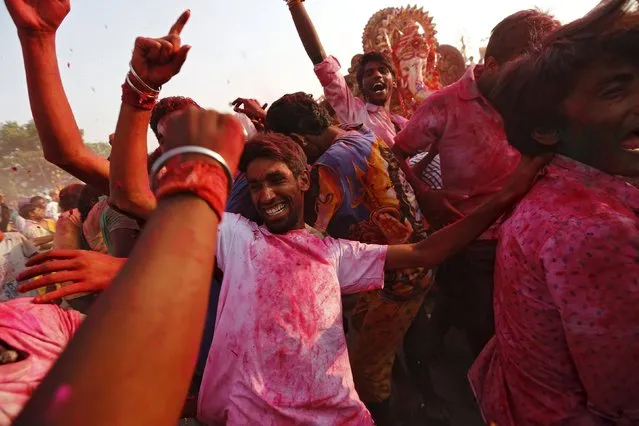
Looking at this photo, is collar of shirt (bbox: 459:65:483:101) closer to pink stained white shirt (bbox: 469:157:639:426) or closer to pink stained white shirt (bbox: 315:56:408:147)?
pink stained white shirt (bbox: 315:56:408:147)

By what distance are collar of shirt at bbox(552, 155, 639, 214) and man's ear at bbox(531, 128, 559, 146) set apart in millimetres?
103

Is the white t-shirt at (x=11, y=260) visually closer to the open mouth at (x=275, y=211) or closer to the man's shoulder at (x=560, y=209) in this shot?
the open mouth at (x=275, y=211)

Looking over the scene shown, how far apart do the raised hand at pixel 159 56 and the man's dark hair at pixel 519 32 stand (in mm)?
2086

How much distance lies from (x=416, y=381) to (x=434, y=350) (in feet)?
1.80

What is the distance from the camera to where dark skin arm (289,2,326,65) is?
12.0 feet

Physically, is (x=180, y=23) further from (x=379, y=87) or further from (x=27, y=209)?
(x=27, y=209)

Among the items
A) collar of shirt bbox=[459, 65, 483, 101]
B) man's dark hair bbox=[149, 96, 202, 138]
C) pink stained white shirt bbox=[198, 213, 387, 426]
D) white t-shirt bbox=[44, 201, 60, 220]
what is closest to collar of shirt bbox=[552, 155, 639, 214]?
pink stained white shirt bbox=[198, 213, 387, 426]

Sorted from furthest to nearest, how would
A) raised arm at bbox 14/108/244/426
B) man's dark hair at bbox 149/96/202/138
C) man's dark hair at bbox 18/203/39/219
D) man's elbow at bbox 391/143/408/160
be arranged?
man's dark hair at bbox 18/203/39/219
man's elbow at bbox 391/143/408/160
man's dark hair at bbox 149/96/202/138
raised arm at bbox 14/108/244/426

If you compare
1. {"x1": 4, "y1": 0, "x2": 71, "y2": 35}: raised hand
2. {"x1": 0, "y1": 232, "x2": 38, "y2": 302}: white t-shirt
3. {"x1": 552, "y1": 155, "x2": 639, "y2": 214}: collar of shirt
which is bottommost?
{"x1": 0, "y1": 232, "x2": 38, "y2": 302}: white t-shirt

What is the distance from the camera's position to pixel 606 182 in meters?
1.45

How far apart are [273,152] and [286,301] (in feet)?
2.52

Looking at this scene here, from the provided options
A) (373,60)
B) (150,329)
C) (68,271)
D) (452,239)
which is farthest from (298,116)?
(150,329)

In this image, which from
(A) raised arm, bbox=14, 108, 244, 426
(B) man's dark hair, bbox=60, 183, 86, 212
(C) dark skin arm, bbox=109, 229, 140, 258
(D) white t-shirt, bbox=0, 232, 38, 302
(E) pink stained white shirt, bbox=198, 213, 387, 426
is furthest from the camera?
(B) man's dark hair, bbox=60, 183, 86, 212

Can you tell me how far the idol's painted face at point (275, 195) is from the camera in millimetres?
2104
